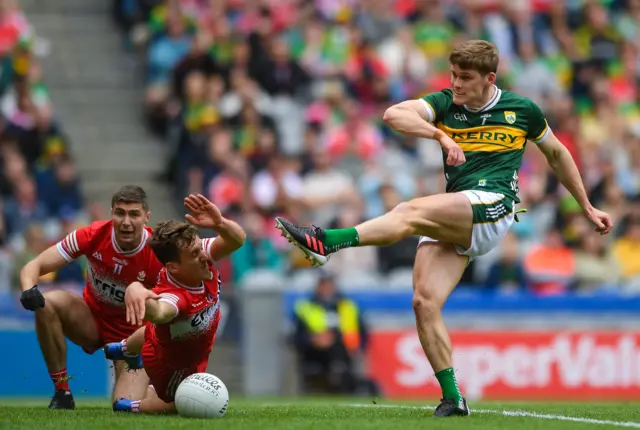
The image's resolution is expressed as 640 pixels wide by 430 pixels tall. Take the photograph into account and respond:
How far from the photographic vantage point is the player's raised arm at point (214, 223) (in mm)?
8047

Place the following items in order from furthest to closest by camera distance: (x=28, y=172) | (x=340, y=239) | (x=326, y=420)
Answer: (x=28, y=172)
(x=326, y=420)
(x=340, y=239)

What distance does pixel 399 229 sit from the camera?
795 centimetres

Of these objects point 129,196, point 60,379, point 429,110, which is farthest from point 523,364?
point 129,196

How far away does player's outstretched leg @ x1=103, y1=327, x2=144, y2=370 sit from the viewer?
9156 mm

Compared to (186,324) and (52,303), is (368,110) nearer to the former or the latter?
(52,303)

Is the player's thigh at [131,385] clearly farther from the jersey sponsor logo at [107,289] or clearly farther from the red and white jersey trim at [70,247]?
the red and white jersey trim at [70,247]

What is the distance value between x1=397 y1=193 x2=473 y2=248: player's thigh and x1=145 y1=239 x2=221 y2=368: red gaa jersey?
1.49 m

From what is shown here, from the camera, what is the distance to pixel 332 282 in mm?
14789

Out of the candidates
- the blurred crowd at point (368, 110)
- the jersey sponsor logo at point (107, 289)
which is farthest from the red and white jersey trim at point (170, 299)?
the blurred crowd at point (368, 110)

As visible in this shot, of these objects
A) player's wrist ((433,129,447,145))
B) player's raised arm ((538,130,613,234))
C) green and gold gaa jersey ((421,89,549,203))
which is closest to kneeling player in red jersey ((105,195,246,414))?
player's wrist ((433,129,447,145))

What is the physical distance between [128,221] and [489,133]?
284cm

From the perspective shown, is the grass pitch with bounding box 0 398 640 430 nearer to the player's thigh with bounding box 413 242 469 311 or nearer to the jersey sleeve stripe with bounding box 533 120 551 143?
the player's thigh with bounding box 413 242 469 311

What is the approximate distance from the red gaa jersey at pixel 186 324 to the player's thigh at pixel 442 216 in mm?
1485

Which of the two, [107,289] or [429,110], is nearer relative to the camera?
[429,110]
